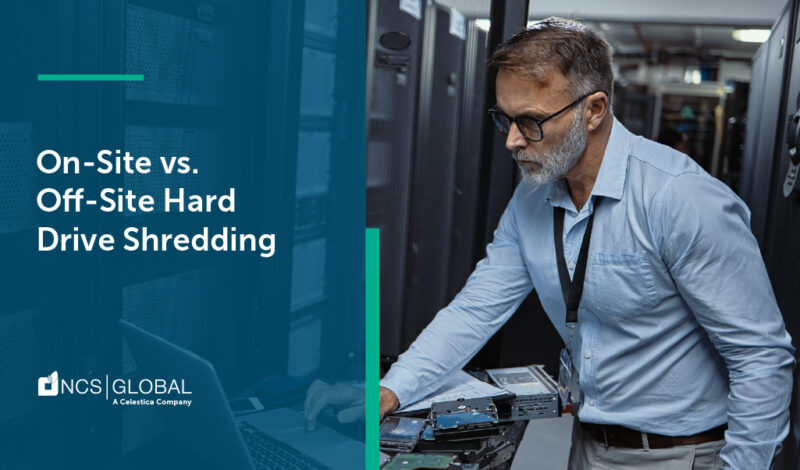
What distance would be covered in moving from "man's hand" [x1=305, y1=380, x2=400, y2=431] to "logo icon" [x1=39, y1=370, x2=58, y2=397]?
0.54 metres

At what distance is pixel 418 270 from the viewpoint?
268 cm

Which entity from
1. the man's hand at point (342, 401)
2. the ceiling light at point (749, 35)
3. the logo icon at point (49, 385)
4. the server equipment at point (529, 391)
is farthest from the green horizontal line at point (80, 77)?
the ceiling light at point (749, 35)

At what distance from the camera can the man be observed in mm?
1369

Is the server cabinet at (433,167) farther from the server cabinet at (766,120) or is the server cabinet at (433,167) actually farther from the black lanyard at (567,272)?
the server cabinet at (766,120)

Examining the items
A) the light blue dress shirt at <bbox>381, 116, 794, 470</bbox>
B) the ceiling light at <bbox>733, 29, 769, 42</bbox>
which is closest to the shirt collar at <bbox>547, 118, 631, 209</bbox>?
the light blue dress shirt at <bbox>381, 116, 794, 470</bbox>

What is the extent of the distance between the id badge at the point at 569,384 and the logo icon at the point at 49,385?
3.62 feet

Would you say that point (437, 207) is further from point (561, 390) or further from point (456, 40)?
point (561, 390)

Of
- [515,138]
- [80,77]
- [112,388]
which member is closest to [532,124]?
[515,138]

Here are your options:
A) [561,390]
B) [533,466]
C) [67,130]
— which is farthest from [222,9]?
[533,466]

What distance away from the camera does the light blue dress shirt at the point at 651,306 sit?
53.8 inches

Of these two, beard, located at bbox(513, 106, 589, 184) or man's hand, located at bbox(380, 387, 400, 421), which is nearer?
beard, located at bbox(513, 106, 589, 184)

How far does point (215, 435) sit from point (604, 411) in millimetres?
854

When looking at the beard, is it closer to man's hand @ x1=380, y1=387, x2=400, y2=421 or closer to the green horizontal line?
man's hand @ x1=380, y1=387, x2=400, y2=421

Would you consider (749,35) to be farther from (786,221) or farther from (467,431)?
(467,431)
